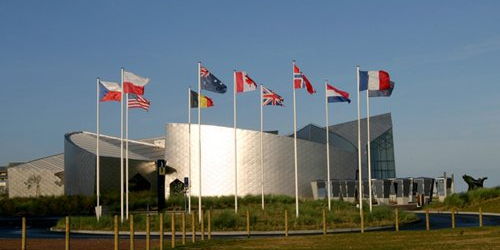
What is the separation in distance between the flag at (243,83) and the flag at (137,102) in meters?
5.27

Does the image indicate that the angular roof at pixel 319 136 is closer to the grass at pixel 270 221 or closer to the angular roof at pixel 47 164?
the angular roof at pixel 47 164

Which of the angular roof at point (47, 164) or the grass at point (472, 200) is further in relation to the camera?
the angular roof at point (47, 164)

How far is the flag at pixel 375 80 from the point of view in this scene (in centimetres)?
3922

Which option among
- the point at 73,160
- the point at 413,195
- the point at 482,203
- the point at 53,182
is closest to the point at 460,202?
the point at 482,203

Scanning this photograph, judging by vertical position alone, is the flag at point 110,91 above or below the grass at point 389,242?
above

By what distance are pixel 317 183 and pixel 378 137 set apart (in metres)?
28.1

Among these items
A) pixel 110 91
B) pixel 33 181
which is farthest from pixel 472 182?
Answer: pixel 33 181

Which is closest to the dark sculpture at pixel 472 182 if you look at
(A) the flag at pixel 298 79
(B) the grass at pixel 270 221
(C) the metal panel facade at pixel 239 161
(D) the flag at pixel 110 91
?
(C) the metal panel facade at pixel 239 161

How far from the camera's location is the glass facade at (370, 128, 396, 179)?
106562 millimetres

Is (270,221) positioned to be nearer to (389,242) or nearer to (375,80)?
(375,80)

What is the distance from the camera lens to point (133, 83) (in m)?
36.7

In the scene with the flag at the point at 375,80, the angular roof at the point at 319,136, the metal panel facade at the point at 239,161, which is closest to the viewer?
the flag at the point at 375,80

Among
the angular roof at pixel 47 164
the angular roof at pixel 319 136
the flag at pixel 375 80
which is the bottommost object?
the angular roof at pixel 47 164

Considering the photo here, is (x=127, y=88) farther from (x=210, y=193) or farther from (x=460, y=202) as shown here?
(x=210, y=193)
